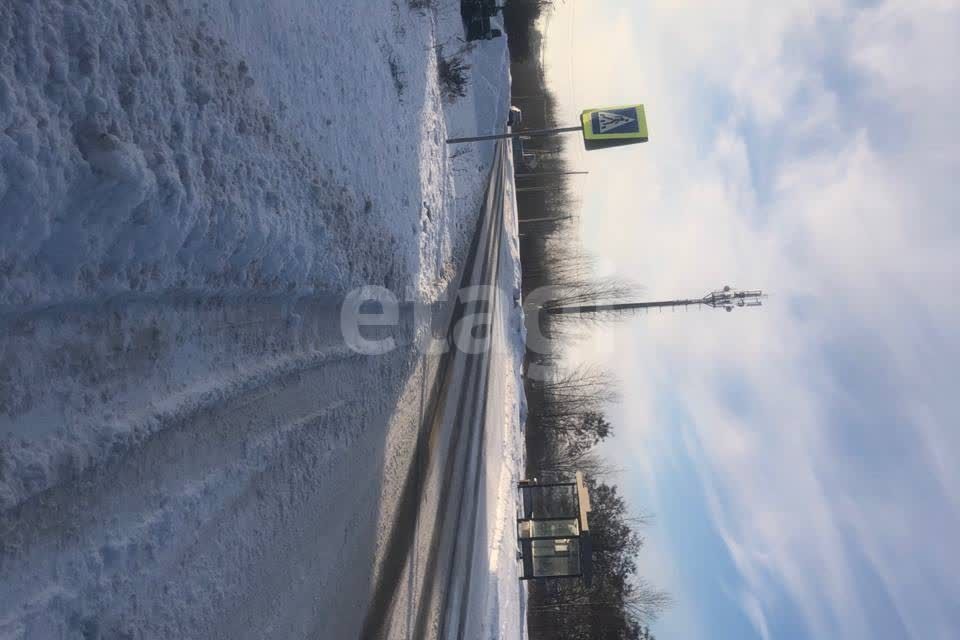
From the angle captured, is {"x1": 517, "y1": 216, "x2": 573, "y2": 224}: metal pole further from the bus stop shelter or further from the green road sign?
the bus stop shelter

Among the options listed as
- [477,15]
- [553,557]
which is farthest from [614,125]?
[553,557]

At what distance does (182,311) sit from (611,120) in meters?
9.24

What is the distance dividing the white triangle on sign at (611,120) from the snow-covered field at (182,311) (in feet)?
15.7

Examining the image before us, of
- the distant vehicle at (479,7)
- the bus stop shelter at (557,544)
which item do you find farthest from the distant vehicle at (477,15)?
the bus stop shelter at (557,544)

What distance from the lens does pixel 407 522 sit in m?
9.61

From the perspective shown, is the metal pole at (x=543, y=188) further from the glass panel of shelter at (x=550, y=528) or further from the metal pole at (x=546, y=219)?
the glass panel of shelter at (x=550, y=528)

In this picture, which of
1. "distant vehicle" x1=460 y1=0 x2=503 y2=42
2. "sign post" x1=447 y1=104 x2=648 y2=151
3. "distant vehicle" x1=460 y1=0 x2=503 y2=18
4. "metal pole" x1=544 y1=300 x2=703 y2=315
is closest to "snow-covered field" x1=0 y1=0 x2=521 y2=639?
"sign post" x1=447 y1=104 x2=648 y2=151

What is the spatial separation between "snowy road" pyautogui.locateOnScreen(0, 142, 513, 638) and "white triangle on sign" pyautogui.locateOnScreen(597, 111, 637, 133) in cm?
508

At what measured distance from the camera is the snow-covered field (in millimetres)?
4098

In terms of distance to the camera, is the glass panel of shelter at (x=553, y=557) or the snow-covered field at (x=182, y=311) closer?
the snow-covered field at (x=182, y=311)

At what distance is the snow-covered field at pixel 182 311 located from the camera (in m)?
4.10

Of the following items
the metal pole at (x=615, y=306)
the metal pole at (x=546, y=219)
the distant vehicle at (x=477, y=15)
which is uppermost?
the metal pole at (x=546, y=219)

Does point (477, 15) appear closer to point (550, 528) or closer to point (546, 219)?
point (550, 528)

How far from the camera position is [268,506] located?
655 centimetres
